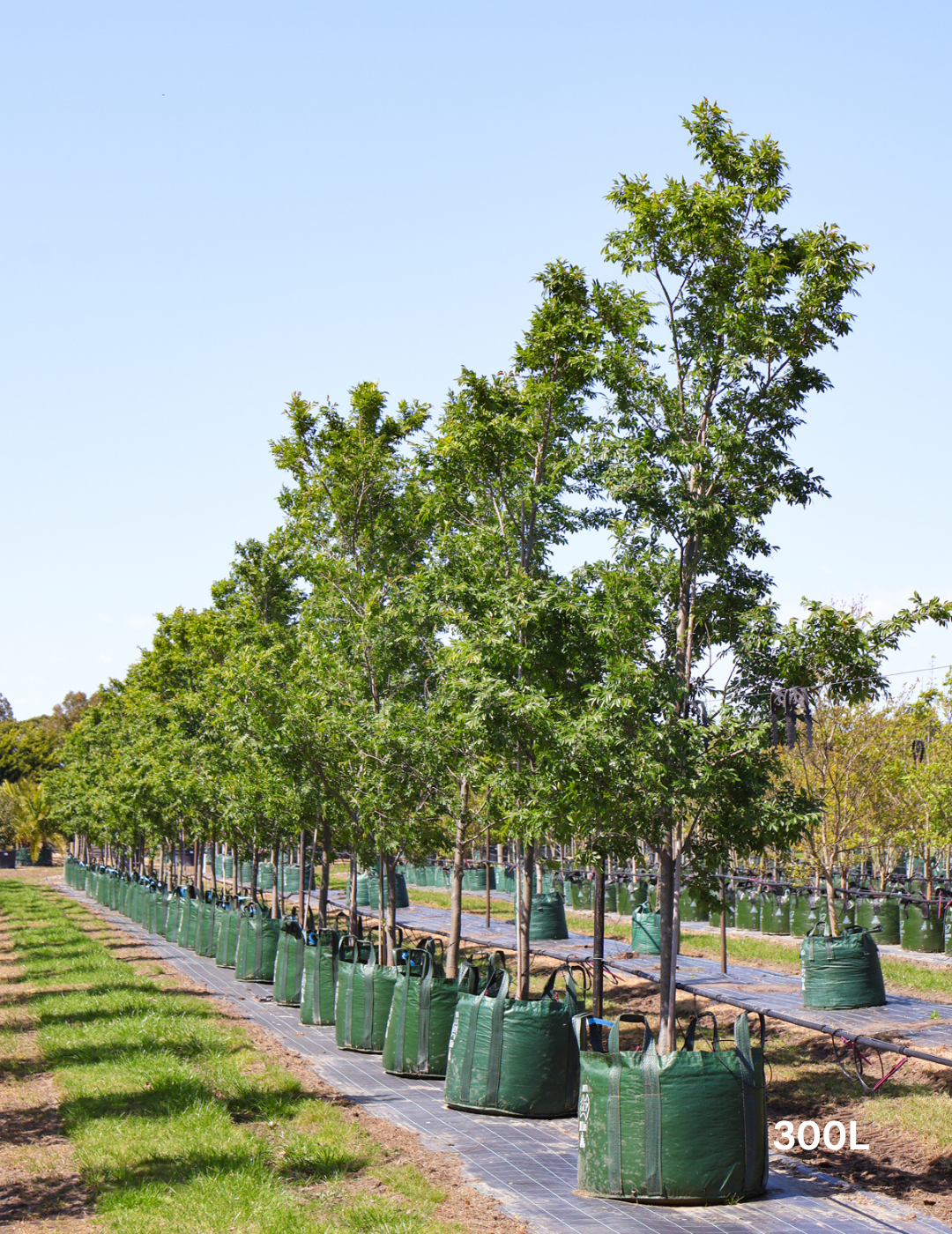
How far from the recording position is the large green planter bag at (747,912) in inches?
1086

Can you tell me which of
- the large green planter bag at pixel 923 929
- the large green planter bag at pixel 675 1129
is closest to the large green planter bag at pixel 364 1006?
the large green planter bag at pixel 675 1129

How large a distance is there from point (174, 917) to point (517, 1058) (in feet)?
63.6

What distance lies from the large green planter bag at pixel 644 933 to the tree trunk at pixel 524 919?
26.1 ft

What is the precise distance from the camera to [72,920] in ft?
112

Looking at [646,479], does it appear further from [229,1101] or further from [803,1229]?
[229,1101]

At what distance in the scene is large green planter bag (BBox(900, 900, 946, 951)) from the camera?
867 inches

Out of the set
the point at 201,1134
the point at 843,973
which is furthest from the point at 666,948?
the point at 843,973

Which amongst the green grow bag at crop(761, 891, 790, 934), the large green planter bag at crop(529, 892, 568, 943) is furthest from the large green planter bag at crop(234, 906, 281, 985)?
the green grow bag at crop(761, 891, 790, 934)

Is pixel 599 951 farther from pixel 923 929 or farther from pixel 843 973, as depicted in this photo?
pixel 923 929

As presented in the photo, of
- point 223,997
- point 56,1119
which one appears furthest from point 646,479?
point 223,997

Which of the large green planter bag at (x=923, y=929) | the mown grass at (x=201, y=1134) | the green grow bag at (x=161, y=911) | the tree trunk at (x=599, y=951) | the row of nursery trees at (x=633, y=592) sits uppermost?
the row of nursery trees at (x=633, y=592)

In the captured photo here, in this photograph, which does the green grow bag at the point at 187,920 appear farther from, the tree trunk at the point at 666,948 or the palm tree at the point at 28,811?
the palm tree at the point at 28,811

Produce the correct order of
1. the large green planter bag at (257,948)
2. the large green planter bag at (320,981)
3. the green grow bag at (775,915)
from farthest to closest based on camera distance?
the green grow bag at (775,915) → the large green planter bag at (257,948) → the large green planter bag at (320,981)

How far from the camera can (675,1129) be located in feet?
25.4
